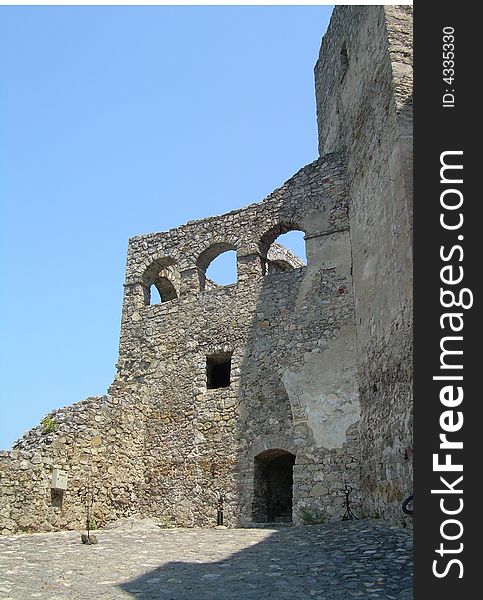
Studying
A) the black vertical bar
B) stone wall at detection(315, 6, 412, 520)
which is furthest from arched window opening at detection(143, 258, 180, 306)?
the black vertical bar

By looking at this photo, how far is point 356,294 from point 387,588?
19.5ft

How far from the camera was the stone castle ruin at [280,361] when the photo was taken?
335 inches

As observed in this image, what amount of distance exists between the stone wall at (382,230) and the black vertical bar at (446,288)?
3546 mm

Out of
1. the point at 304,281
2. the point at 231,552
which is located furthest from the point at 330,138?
the point at 231,552

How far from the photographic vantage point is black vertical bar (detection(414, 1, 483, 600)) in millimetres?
3141

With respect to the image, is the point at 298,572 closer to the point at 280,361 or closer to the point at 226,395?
the point at 280,361

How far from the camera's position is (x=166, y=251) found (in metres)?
13.4

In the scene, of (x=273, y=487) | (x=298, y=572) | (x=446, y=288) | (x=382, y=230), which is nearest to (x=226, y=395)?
(x=273, y=487)

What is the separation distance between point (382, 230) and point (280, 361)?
3.38 m

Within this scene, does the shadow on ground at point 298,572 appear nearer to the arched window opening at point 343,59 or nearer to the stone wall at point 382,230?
Answer: the stone wall at point 382,230

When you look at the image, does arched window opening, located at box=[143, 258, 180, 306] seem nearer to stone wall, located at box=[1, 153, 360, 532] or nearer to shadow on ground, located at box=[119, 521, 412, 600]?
stone wall, located at box=[1, 153, 360, 532]

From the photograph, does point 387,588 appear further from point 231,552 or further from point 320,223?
point 320,223

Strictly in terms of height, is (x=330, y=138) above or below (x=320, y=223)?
above

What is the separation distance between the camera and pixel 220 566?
6.00 metres
